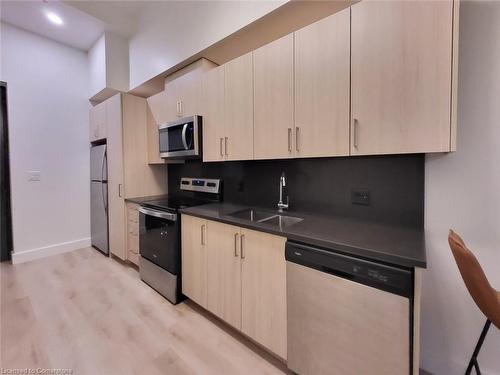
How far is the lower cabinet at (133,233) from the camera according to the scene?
8.86 ft

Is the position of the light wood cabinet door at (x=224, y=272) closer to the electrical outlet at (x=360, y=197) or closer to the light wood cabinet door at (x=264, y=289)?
the light wood cabinet door at (x=264, y=289)

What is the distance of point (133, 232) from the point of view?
109 inches

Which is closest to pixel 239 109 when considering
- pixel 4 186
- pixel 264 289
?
pixel 264 289

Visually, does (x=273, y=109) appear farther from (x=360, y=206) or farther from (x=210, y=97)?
(x=360, y=206)

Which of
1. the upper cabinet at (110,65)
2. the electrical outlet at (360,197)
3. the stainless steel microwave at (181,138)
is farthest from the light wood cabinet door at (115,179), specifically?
the electrical outlet at (360,197)

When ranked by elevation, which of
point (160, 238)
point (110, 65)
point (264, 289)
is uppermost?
point (110, 65)

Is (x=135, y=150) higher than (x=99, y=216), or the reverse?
(x=135, y=150)

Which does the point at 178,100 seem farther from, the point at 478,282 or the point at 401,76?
the point at 478,282

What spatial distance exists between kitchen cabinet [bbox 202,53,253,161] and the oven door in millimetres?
703

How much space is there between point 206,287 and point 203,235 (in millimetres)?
418

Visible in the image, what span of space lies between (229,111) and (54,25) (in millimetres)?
2795

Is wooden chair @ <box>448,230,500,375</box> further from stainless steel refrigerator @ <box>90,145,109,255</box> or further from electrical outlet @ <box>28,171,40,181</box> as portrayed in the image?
electrical outlet @ <box>28,171,40,181</box>

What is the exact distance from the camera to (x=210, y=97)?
207 centimetres

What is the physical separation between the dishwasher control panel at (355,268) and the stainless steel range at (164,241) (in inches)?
47.3
